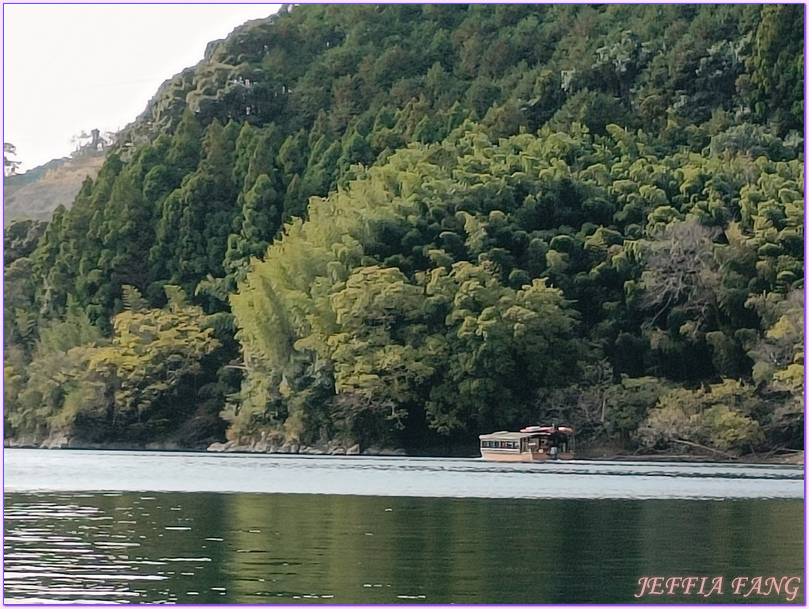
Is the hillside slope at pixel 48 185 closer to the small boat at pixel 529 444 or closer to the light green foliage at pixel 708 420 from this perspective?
the small boat at pixel 529 444

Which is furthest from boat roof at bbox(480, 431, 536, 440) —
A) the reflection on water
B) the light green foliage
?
the reflection on water

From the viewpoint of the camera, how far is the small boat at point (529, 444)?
32.1 meters

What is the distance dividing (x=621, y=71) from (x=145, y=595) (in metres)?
30.0

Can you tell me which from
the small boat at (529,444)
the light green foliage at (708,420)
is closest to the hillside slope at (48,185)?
the small boat at (529,444)

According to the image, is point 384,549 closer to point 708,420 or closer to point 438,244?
point 708,420

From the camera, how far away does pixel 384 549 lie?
15195mm

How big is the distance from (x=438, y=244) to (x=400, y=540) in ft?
67.0

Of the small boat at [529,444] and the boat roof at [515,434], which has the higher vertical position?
the boat roof at [515,434]

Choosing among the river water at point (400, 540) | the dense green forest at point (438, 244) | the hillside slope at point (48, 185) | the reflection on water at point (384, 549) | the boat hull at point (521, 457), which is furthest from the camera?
the hillside slope at point (48, 185)

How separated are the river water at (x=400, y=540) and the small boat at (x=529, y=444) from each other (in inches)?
247

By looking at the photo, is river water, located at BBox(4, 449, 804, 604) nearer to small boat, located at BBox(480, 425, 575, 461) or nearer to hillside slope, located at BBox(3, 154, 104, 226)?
small boat, located at BBox(480, 425, 575, 461)

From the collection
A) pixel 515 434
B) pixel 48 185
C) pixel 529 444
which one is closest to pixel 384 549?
pixel 515 434

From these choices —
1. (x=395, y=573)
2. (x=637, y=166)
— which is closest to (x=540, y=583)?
(x=395, y=573)

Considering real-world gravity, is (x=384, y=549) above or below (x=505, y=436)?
below
